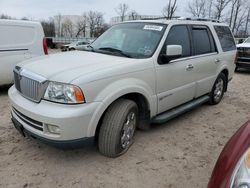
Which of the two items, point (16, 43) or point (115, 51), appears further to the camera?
point (16, 43)

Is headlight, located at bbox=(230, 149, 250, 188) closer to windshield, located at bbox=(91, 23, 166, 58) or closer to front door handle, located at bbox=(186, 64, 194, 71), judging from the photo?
windshield, located at bbox=(91, 23, 166, 58)

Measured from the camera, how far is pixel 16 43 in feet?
20.4

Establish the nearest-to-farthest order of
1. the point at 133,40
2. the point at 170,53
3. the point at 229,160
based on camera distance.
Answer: the point at 229,160, the point at 170,53, the point at 133,40

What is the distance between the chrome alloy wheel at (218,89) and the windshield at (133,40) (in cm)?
241

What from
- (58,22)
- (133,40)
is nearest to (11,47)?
(133,40)

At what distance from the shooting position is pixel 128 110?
10.8 feet

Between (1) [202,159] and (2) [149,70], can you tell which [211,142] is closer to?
(1) [202,159]

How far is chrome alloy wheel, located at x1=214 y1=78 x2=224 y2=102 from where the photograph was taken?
225 inches

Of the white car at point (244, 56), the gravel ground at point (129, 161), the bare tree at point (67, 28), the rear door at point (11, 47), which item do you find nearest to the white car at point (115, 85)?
the gravel ground at point (129, 161)

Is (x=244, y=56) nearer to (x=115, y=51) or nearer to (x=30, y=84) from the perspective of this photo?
(x=115, y=51)

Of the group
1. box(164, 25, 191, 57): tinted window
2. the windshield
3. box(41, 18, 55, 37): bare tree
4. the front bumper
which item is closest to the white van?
the windshield

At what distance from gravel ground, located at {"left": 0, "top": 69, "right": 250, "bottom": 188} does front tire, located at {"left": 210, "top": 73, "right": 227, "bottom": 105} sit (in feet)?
3.95

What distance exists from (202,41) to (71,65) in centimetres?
286

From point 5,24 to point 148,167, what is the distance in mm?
4953
